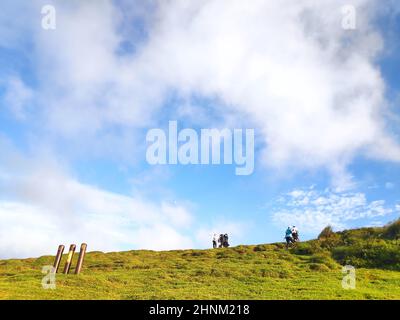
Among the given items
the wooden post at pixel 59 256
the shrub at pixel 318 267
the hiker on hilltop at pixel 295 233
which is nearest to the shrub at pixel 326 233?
the hiker on hilltop at pixel 295 233

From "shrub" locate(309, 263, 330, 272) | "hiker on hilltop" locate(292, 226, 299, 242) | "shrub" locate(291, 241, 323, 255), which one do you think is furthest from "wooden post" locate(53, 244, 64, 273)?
"hiker on hilltop" locate(292, 226, 299, 242)

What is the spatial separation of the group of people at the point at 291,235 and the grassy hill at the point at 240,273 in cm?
136

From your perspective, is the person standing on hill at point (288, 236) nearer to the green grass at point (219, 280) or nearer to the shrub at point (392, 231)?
the green grass at point (219, 280)

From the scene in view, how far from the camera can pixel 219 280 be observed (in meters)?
30.6

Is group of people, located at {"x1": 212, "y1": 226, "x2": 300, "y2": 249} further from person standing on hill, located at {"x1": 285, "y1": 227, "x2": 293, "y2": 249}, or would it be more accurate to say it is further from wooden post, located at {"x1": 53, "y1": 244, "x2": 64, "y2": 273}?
wooden post, located at {"x1": 53, "y1": 244, "x2": 64, "y2": 273}

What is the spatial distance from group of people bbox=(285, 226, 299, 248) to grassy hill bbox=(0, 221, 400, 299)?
4.45 ft

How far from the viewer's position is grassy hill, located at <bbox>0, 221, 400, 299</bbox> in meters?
25.3

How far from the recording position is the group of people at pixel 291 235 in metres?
48.3

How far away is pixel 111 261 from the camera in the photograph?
44281 mm
